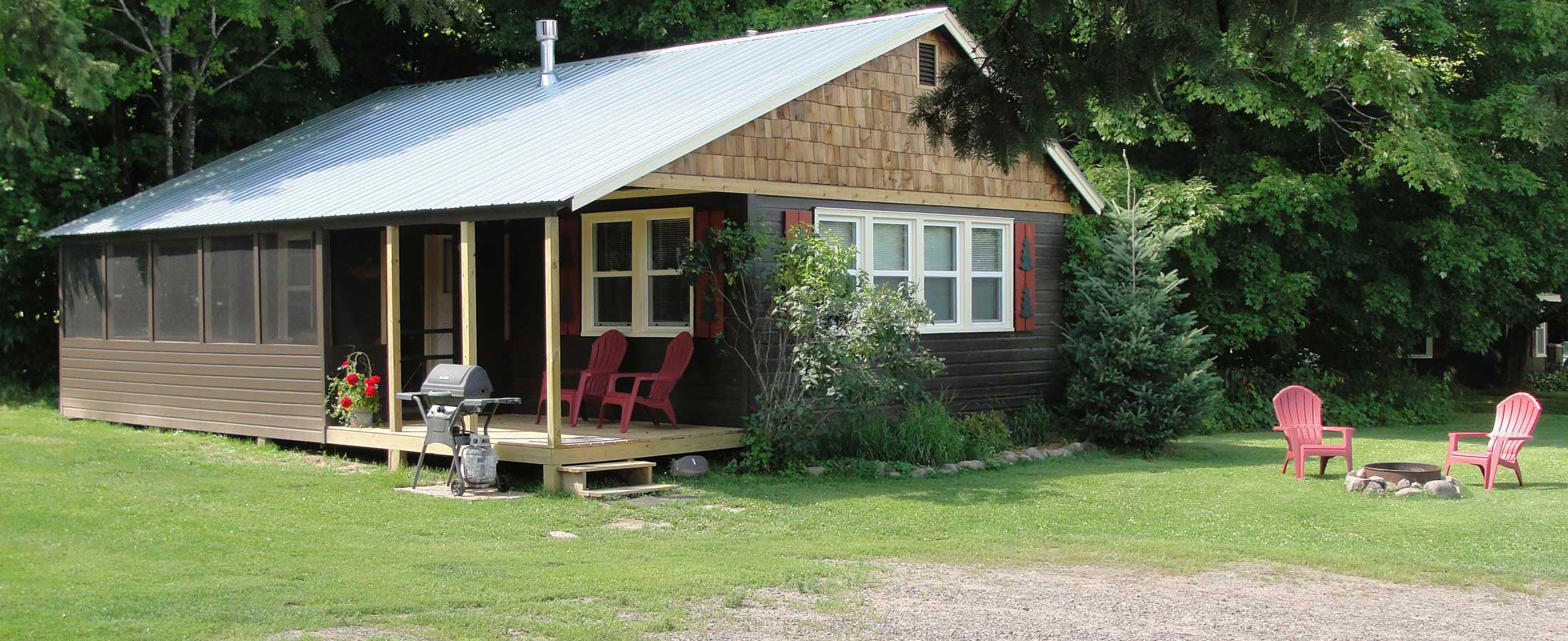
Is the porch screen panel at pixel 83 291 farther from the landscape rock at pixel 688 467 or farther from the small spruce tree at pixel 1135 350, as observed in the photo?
the small spruce tree at pixel 1135 350

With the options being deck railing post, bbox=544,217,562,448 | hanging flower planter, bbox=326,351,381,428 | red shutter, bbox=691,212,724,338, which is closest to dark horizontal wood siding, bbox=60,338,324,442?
hanging flower planter, bbox=326,351,381,428

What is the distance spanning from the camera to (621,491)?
34.6 feet

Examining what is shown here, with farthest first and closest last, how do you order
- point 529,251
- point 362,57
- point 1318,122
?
point 362,57 → point 1318,122 → point 529,251

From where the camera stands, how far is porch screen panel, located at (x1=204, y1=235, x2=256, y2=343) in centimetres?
1341

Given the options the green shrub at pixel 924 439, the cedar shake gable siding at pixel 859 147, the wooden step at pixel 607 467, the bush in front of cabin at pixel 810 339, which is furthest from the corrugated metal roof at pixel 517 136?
the green shrub at pixel 924 439

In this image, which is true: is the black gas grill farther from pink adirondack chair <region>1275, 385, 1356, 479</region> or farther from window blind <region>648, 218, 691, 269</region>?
pink adirondack chair <region>1275, 385, 1356, 479</region>

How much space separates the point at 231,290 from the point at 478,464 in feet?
15.0

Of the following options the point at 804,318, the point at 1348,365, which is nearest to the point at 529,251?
the point at 804,318

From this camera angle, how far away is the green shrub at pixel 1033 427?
14641mm

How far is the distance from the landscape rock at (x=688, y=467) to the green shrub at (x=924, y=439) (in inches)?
67.3

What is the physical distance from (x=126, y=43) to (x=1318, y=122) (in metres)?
14.4

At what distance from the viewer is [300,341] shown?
12938mm

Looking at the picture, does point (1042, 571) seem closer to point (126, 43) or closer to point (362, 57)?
point (126, 43)

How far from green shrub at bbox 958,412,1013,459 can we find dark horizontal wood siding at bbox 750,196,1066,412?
0.30 metres
